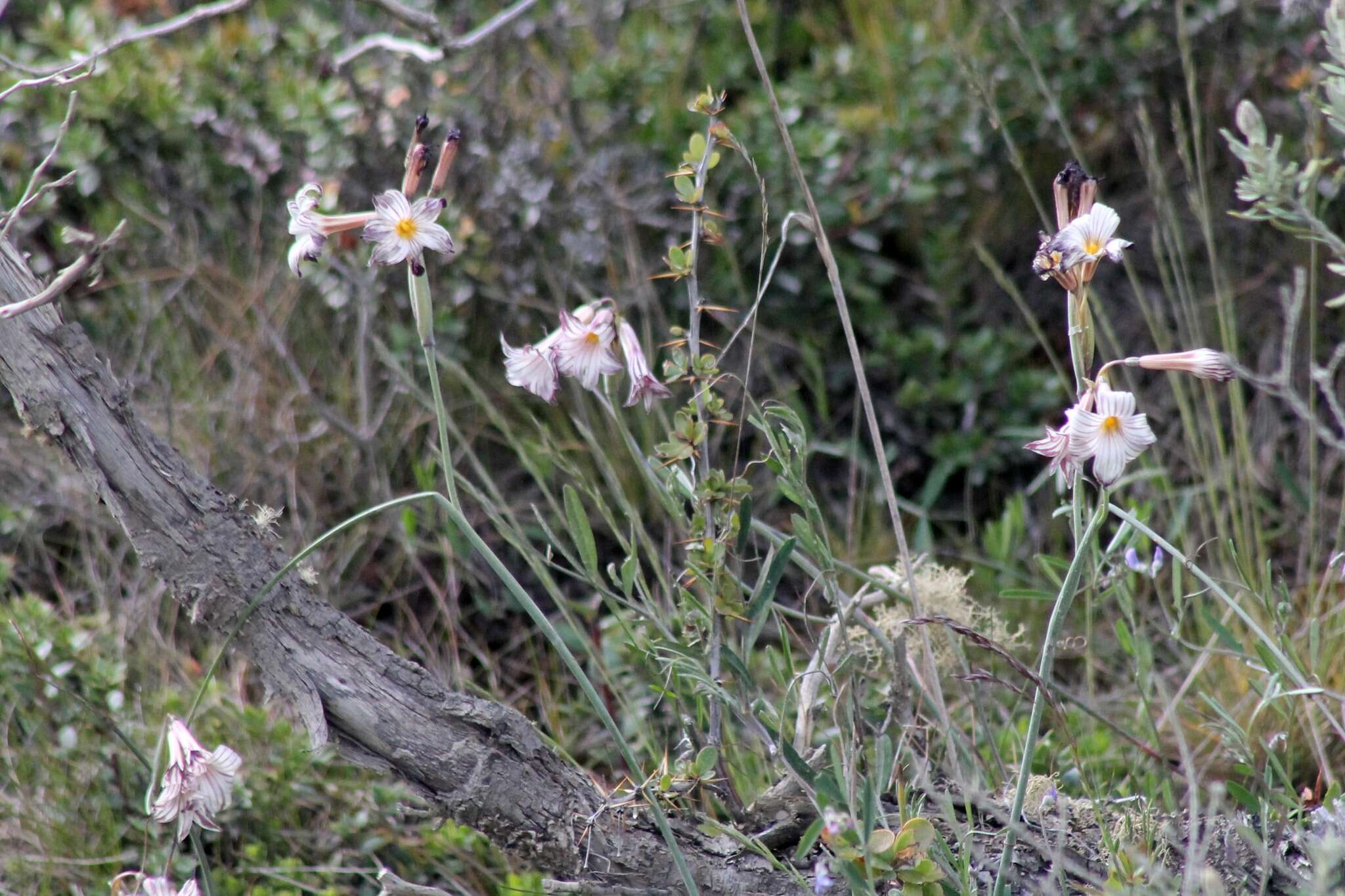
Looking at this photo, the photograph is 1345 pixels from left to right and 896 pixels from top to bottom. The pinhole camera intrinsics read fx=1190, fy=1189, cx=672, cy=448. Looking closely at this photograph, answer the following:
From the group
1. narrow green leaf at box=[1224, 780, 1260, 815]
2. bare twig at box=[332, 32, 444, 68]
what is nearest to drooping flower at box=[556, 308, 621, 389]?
narrow green leaf at box=[1224, 780, 1260, 815]

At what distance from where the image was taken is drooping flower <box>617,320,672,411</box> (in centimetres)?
128

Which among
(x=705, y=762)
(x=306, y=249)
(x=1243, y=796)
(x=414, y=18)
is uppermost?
(x=414, y=18)

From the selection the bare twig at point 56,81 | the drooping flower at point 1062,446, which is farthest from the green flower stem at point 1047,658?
the bare twig at point 56,81

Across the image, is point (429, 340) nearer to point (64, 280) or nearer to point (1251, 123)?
point (64, 280)

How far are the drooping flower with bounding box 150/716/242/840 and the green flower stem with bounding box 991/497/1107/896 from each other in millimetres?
801

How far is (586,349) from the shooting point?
1308mm

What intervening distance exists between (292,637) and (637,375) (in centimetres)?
46

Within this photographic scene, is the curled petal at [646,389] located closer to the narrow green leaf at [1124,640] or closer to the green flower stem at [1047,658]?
the green flower stem at [1047,658]

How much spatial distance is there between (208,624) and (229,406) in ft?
4.39

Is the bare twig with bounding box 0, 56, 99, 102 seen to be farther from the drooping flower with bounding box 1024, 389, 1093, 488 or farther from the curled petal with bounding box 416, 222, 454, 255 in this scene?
the drooping flower with bounding box 1024, 389, 1093, 488

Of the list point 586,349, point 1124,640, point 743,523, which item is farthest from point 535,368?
point 1124,640

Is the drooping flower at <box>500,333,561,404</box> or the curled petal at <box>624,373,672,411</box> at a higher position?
the drooping flower at <box>500,333,561,404</box>

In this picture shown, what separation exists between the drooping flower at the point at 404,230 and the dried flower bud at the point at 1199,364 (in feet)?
2.28

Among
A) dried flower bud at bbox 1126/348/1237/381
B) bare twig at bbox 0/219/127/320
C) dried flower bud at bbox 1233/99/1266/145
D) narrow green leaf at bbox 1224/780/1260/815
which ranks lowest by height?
narrow green leaf at bbox 1224/780/1260/815
